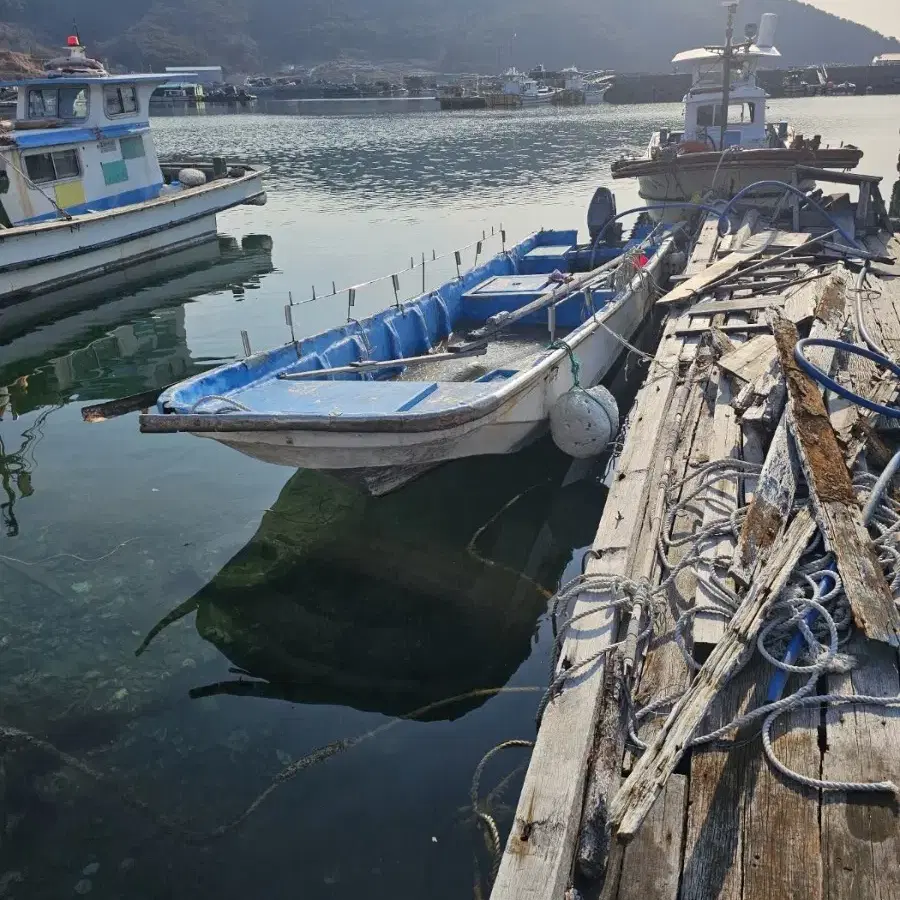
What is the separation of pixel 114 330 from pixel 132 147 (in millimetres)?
7976

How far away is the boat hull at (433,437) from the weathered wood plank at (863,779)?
13.5ft

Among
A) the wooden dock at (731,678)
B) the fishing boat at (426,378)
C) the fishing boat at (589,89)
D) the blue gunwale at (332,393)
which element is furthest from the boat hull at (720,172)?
the fishing boat at (589,89)

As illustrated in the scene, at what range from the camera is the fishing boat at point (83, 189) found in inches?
721

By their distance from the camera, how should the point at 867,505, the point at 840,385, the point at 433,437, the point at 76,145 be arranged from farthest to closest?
1. the point at 76,145
2. the point at 433,437
3. the point at 840,385
4. the point at 867,505

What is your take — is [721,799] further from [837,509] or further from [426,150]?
[426,150]

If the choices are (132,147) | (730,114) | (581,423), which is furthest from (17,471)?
(730,114)

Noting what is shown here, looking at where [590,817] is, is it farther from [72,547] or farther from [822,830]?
[72,547]

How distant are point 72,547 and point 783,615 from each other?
266 inches

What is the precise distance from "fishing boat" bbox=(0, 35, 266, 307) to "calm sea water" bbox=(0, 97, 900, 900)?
220 inches

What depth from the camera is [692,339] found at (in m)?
9.16

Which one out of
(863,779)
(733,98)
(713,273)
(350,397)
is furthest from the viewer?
(733,98)

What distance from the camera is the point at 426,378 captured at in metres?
10.1

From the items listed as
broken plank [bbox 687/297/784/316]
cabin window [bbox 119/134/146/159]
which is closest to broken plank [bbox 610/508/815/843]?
broken plank [bbox 687/297/784/316]

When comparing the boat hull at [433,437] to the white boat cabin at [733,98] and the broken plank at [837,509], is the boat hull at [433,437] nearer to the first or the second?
the broken plank at [837,509]
